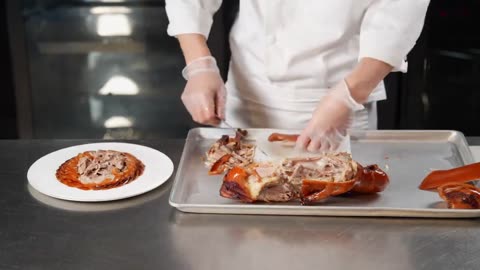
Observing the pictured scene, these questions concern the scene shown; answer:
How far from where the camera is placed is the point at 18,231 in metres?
0.94

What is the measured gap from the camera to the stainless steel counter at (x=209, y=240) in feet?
2.83

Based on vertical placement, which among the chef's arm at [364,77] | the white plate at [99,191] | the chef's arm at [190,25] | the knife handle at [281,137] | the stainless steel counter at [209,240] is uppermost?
the chef's arm at [190,25]

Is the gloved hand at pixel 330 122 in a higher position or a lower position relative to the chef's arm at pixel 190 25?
lower

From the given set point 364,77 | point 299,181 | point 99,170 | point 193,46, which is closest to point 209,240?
point 299,181

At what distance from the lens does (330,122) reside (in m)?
1.18

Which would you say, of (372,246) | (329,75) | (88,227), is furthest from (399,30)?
(88,227)

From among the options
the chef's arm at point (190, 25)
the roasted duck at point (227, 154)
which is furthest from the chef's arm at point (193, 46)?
the roasted duck at point (227, 154)

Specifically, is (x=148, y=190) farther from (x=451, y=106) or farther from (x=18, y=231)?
(x=451, y=106)

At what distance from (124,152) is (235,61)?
1.39 ft

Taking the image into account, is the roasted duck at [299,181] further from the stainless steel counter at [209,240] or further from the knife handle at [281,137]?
the knife handle at [281,137]

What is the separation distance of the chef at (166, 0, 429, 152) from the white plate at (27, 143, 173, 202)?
5.1 inches

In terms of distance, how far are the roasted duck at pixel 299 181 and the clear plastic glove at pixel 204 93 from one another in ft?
0.81

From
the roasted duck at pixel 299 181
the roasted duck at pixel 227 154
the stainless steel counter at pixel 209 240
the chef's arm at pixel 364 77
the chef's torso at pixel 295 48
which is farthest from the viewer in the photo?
the chef's torso at pixel 295 48

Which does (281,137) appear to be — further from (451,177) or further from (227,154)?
(451,177)
